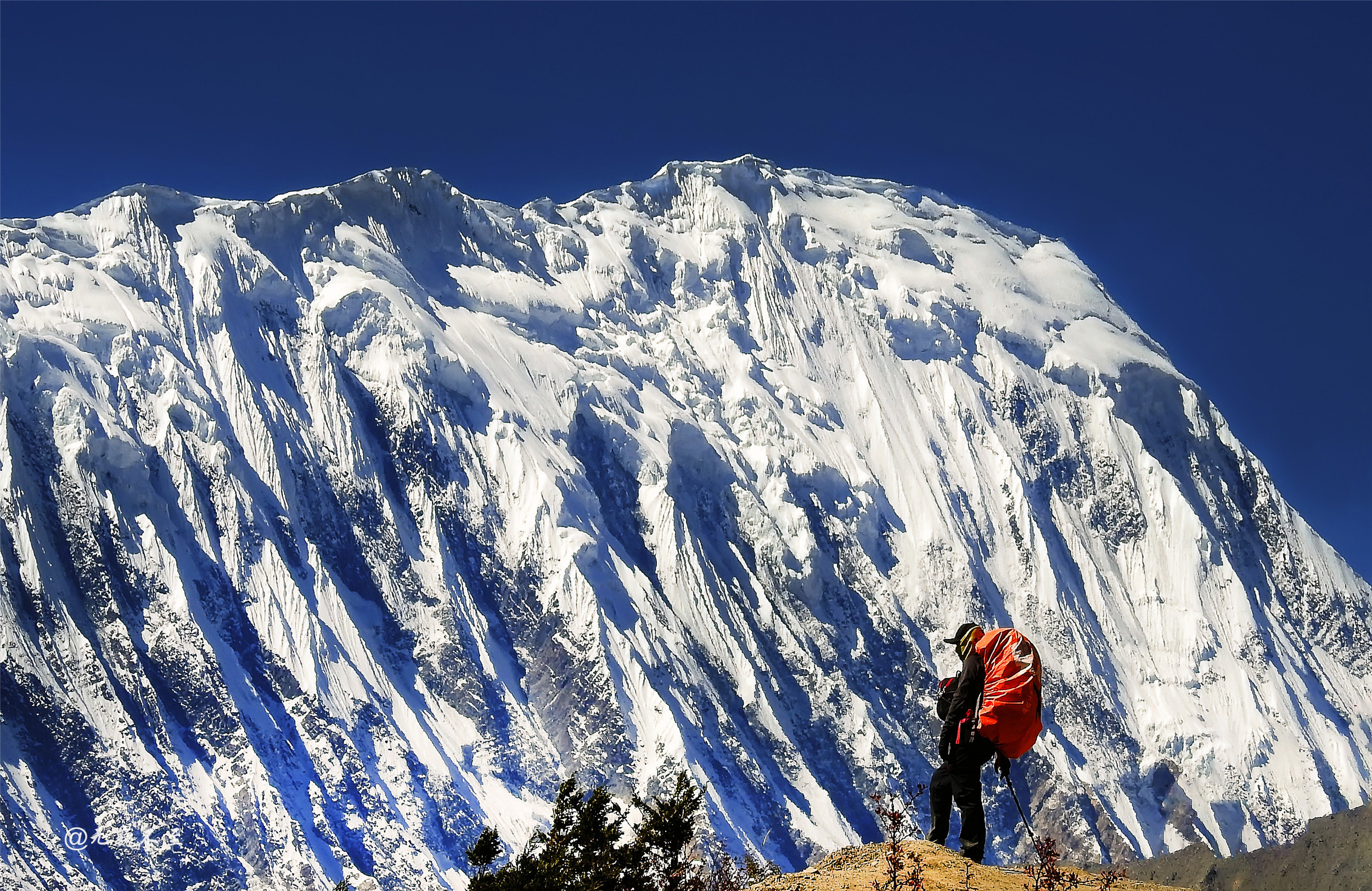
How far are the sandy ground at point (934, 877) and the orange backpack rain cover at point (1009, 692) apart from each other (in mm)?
1584

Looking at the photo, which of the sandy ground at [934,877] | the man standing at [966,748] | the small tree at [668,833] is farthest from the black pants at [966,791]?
the small tree at [668,833]

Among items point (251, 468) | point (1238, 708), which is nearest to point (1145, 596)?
point (1238, 708)

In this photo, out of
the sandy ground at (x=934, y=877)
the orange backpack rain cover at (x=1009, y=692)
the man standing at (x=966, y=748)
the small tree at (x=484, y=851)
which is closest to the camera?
the orange backpack rain cover at (x=1009, y=692)

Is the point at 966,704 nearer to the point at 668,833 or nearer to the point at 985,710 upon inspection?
the point at 985,710

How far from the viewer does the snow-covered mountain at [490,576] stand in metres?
137

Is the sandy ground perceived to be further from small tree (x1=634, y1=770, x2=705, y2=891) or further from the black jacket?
small tree (x1=634, y1=770, x2=705, y2=891)

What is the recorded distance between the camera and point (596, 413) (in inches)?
6777

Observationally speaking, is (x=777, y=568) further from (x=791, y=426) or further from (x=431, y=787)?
(x=431, y=787)

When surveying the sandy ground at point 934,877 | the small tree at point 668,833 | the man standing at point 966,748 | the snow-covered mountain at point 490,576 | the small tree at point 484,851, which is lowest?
the sandy ground at point 934,877

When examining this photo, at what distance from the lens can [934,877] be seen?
56.1 ft

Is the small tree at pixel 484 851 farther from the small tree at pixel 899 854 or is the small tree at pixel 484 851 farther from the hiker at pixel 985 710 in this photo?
the hiker at pixel 985 710

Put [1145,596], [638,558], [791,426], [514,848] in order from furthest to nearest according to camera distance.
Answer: [1145,596] < [791,426] < [638,558] < [514,848]

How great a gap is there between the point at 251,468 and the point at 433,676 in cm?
2766

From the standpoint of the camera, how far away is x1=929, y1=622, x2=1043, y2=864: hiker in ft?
54.6
